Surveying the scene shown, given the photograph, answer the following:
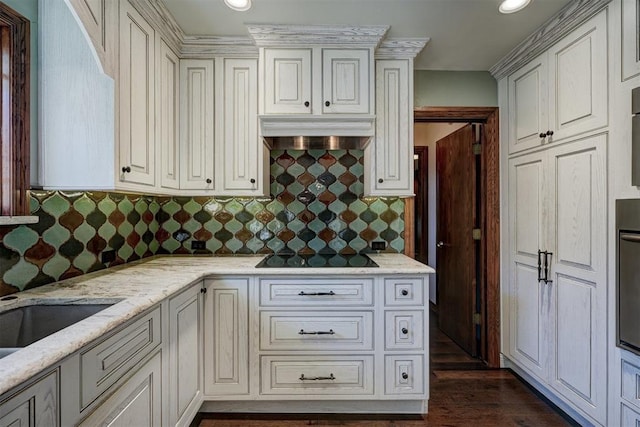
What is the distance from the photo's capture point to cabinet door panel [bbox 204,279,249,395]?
6.57ft

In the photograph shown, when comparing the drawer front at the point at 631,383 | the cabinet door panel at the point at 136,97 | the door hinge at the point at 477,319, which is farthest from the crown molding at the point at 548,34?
the cabinet door panel at the point at 136,97

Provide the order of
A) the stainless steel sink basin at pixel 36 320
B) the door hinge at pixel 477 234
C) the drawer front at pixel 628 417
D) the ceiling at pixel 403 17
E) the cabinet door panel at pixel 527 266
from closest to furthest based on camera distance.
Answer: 1. the stainless steel sink basin at pixel 36 320
2. the drawer front at pixel 628 417
3. the ceiling at pixel 403 17
4. the cabinet door panel at pixel 527 266
5. the door hinge at pixel 477 234

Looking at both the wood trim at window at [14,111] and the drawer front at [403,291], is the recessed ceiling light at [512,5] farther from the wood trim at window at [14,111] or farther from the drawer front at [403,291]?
the wood trim at window at [14,111]

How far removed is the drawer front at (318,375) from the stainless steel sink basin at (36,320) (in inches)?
41.3

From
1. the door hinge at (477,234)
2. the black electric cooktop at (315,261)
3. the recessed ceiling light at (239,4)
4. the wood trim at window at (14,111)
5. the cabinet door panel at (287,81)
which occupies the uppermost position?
the recessed ceiling light at (239,4)

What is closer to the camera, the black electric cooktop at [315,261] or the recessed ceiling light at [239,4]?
the recessed ceiling light at [239,4]

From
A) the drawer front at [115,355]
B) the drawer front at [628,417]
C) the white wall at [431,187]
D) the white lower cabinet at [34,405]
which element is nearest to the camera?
the white lower cabinet at [34,405]

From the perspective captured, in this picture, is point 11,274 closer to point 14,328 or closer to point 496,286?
point 14,328

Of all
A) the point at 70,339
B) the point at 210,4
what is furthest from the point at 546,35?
the point at 70,339

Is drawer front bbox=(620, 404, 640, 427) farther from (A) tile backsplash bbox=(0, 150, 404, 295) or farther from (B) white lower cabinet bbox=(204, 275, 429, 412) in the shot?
(A) tile backsplash bbox=(0, 150, 404, 295)

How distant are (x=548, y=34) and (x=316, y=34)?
4.83 feet

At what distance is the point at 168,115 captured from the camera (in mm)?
2145

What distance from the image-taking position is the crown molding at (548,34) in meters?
1.79

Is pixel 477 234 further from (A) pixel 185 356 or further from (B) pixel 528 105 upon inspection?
(A) pixel 185 356
